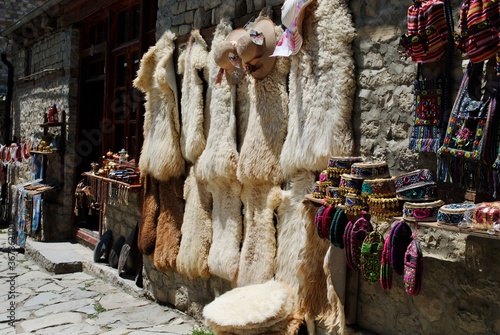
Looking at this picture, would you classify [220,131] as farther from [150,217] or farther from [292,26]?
[150,217]

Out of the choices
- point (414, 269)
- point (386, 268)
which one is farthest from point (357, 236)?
point (414, 269)

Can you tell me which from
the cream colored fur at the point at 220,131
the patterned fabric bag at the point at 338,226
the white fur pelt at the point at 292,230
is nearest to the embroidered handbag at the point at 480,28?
the patterned fabric bag at the point at 338,226

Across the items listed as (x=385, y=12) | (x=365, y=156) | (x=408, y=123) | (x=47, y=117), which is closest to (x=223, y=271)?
(x=365, y=156)

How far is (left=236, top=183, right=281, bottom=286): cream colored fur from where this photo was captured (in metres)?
3.79

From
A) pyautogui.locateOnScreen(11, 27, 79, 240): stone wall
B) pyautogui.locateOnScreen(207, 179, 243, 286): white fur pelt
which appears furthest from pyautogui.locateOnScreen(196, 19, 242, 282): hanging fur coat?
pyautogui.locateOnScreen(11, 27, 79, 240): stone wall

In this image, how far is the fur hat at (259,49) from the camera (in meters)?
3.72

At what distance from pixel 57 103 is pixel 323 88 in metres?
6.21

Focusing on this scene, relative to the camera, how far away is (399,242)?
8.34 feet

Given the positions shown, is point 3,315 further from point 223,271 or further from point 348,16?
point 348,16

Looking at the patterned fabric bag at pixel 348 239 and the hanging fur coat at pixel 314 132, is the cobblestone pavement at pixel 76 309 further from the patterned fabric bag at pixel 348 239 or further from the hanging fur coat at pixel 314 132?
the patterned fabric bag at pixel 348 239

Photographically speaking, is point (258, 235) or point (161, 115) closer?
point (258, 235)

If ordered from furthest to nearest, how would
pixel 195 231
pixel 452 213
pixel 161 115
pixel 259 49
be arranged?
1. pixel 161 115
2. pixel 195 231
3. pixel 259 49
4. pixel 452 213

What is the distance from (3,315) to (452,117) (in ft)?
14.7

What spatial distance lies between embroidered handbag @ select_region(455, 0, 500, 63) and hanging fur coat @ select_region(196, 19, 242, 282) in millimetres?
2085
